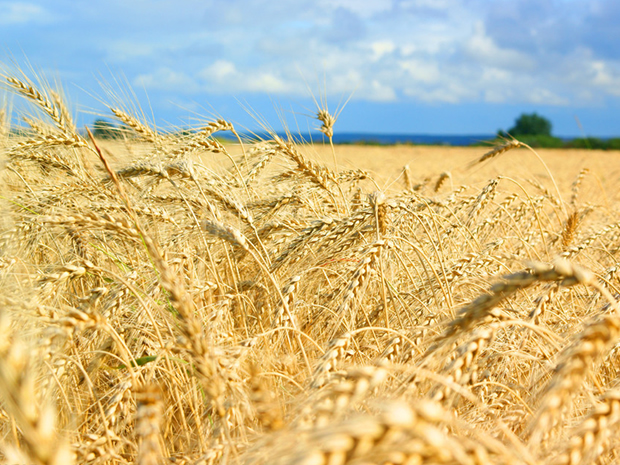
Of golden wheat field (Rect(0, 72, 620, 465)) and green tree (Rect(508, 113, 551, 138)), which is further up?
green tree (Rect(508, 113, 551, 138))

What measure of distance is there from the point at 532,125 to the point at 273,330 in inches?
3381

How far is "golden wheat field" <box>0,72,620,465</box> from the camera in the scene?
0.84 meters

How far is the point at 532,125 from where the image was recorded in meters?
76.3

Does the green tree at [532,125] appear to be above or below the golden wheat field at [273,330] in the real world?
above

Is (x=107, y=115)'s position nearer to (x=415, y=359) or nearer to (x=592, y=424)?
(x=415, y=359)

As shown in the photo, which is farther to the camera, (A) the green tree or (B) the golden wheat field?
(A) the green tree

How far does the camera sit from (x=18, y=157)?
2.74 meters

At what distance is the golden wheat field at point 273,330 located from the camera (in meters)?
0.84

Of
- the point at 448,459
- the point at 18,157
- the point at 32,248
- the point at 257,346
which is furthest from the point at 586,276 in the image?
the point at 18,157

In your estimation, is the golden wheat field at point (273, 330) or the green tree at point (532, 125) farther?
the green tree at point (532, 125)

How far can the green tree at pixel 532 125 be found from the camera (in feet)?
250

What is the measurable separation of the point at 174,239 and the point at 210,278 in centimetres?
37

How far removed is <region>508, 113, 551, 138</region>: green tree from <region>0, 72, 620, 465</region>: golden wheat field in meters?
82.4

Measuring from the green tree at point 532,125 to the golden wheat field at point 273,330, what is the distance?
82395mm
